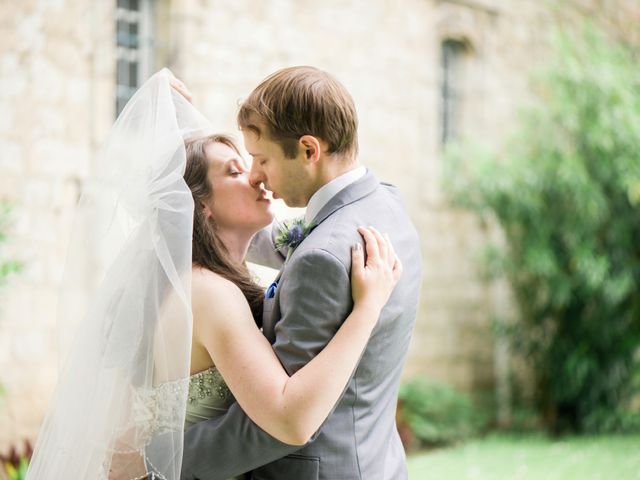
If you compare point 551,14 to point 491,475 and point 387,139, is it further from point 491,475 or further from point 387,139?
point 491,475

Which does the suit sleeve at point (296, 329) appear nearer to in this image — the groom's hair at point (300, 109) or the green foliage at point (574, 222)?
the groom's hair at point (300, 109)

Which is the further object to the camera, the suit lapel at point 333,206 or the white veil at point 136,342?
the white veil at point 136,342

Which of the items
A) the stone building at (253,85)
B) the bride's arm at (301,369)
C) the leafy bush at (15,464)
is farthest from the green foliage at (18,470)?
the bride's arm at (301,369)

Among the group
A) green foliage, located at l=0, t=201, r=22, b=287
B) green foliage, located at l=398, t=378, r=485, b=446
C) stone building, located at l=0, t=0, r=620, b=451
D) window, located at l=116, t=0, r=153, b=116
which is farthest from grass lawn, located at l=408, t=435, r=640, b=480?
window, located at l=116, t=0, r=153, b=116

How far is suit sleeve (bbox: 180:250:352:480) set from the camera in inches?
85.7

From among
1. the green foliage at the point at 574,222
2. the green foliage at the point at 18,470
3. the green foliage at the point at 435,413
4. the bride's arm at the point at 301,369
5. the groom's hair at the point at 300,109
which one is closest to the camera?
the bride's arm at the point at 301,369

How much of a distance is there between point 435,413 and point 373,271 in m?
7.80

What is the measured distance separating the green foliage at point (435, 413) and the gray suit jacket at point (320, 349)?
6.98 meters

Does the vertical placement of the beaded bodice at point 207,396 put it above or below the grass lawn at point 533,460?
above

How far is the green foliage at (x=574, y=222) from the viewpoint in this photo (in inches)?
362

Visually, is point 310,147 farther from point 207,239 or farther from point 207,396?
point 207,396

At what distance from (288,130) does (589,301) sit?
8.24 m

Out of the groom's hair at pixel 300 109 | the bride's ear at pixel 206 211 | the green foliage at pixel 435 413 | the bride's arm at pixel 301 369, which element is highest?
the groom's hair at pixel 300 109

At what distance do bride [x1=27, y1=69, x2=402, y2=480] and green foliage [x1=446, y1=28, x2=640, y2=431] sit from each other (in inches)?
275
